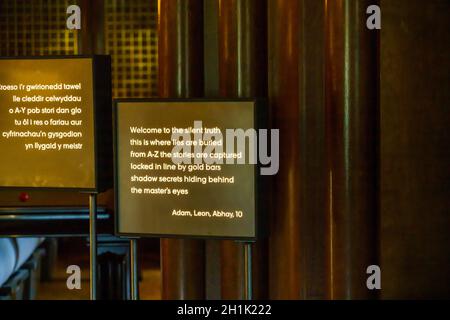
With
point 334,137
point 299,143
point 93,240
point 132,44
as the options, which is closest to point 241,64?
point 299,143

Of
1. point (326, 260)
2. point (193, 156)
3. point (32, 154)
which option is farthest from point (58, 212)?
point (326, 260)

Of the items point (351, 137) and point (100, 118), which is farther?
point (351, 137)

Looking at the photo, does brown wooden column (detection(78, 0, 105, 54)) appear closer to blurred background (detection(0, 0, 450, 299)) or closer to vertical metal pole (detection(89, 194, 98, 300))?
blurred background (detection(0, 0, 450, 299))

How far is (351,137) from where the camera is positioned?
18.1 ft

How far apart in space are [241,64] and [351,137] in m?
0.97

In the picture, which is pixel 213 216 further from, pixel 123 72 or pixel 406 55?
pixel 123 72

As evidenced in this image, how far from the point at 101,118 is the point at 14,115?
0.61 meters

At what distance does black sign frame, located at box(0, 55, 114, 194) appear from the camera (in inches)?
201

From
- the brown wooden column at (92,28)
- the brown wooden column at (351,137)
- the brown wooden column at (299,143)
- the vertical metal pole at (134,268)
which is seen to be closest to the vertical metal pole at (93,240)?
the vertical metal pole at (134,268)

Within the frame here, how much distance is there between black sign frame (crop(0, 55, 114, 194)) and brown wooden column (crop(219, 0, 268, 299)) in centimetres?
98

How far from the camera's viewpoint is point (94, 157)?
517 centimetres

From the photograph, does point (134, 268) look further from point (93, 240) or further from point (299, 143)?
point (299, 143)

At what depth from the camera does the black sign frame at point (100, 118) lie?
5.12 metres

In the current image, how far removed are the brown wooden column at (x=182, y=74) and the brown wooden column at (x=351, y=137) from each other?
1007mm
